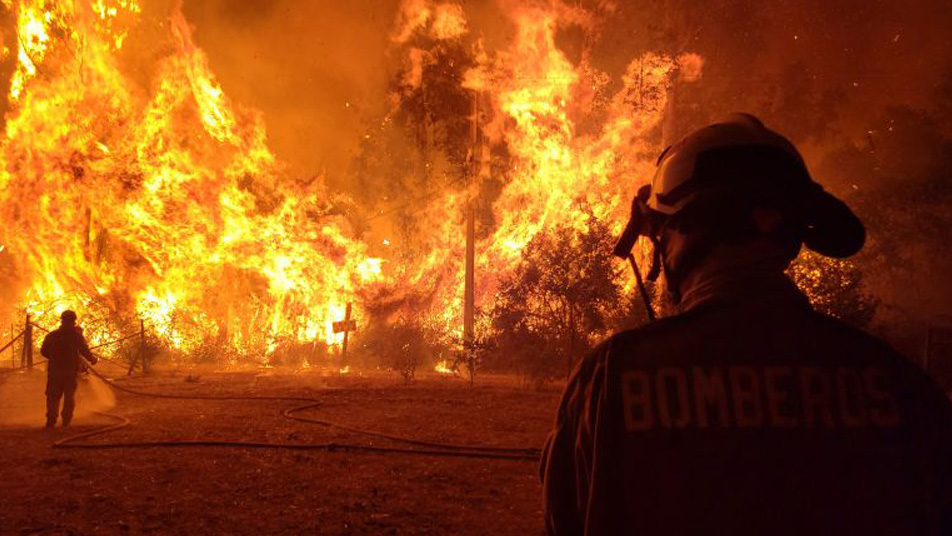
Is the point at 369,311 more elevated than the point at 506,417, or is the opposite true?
the point at 369,311

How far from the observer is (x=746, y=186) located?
173cm

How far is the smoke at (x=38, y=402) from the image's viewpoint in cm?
1148

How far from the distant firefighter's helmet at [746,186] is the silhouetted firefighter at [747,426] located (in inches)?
3.9

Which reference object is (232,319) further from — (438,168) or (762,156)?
(762,156)

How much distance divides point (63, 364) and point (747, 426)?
38.7ft

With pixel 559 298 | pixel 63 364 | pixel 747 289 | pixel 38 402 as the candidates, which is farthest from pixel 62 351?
pixel 747 289

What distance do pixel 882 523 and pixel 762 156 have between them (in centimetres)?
94

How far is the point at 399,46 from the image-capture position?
22.3 metres

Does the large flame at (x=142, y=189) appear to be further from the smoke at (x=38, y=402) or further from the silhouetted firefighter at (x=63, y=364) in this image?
the silhouetted firefighter at (x=63, y=364)

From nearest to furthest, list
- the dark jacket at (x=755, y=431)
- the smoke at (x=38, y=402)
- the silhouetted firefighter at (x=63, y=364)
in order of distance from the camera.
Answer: the dark jacket at (x=755, y=431)
the silhouetted firefighter at (x=63, y=364)
the smoke at (x=38, y=402)

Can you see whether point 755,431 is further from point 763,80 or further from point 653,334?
point 763,80

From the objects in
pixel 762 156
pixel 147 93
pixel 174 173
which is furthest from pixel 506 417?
pixel 147 93

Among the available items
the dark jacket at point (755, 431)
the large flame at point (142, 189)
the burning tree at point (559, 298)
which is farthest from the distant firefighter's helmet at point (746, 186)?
the large flame at point (142, 189)

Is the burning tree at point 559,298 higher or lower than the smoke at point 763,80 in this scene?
lower
